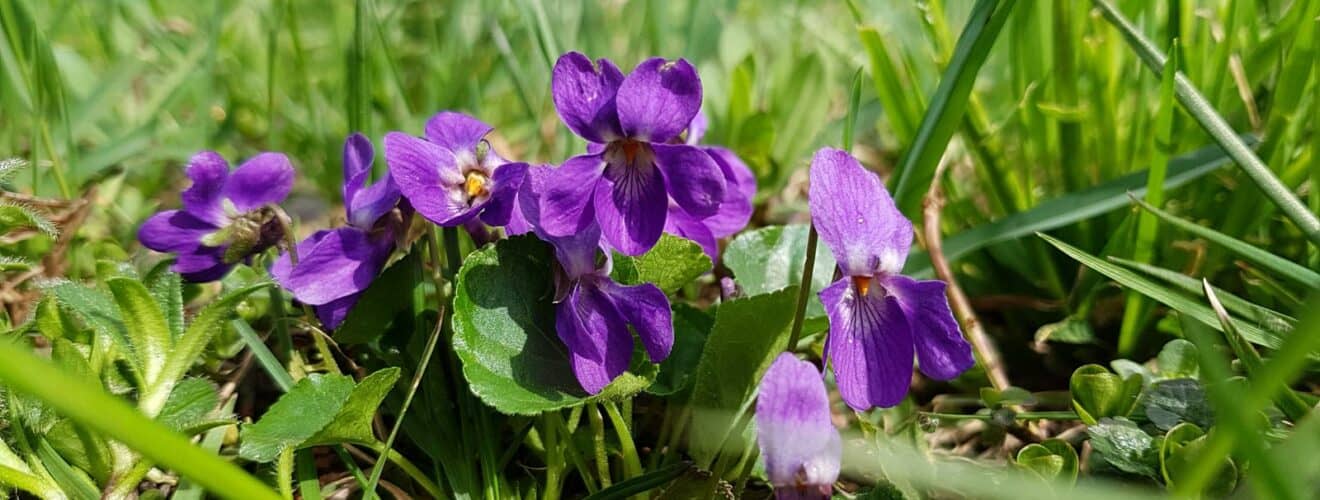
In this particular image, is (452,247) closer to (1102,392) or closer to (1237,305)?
(1102,392)

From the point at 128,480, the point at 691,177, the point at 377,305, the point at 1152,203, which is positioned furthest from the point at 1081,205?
the point at 128,480

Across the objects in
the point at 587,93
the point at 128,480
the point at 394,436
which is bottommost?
the point at 128,480

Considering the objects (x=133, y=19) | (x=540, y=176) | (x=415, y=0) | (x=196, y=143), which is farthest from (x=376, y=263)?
(x=415, y=0)

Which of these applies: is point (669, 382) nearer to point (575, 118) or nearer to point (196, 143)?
point (575, 118)

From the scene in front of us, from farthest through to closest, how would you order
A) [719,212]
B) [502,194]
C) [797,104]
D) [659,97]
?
[797,104] → [719,212] → [502,194] → [659,97]

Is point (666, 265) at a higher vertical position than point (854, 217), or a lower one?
lower

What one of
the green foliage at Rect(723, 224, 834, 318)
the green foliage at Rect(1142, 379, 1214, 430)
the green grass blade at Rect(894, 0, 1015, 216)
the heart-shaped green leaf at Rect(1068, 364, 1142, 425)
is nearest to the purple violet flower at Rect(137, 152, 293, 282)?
the green foliage at Rect(723, 224, 834, 318)
